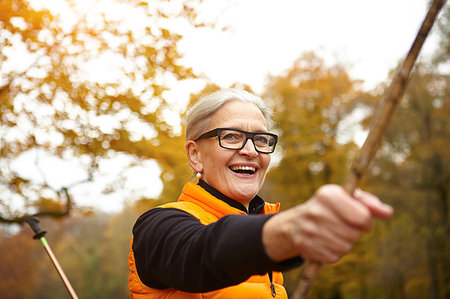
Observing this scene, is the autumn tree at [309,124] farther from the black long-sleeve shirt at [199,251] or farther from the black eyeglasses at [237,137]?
the black long-sleeve shirt at [199,251]

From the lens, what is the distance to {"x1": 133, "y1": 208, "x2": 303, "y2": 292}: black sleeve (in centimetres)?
118

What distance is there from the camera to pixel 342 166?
1769 centimetres

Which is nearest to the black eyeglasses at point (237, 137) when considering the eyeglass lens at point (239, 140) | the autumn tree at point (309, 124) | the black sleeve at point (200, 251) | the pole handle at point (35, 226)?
the eyeglass lens at point (239, 140)

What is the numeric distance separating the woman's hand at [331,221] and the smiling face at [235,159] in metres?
1.16

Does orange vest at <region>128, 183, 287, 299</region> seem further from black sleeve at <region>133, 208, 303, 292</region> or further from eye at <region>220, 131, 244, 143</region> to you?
eye at <region>220, 131, 244, 143</region>

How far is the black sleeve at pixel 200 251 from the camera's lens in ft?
3.87

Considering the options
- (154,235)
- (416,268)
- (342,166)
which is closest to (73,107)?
(154,235)

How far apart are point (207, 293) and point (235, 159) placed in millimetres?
739

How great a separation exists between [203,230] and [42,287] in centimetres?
4210

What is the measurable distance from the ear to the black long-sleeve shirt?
693 mm

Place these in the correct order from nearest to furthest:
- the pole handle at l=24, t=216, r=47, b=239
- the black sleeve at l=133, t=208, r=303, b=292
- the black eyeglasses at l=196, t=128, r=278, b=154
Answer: the black sleeve at l=133, t=208, r=303, b=292
the black eyeglasses at l=196, t=128, r=278, b=154
the pole handle at l=24, t=216, r=47, b=239

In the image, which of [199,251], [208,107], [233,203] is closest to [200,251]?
[199,251]

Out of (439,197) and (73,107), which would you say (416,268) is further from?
(73,107)

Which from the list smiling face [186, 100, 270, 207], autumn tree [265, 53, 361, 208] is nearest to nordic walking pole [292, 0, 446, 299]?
smiling face [186, 100, 270, 207]
